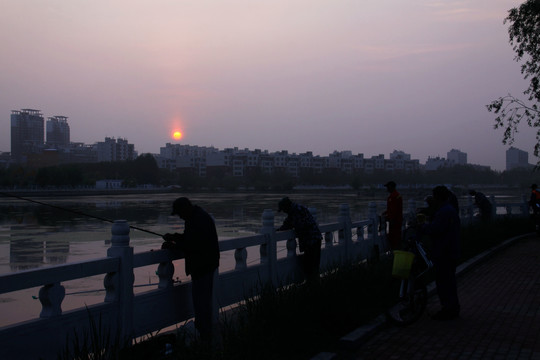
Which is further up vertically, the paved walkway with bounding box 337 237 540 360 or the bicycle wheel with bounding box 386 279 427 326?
the bicycle wheel with bounding box 386 279 427 326

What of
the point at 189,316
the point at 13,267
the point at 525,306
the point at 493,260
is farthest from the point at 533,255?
the point at 13,267

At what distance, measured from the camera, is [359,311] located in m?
7.36

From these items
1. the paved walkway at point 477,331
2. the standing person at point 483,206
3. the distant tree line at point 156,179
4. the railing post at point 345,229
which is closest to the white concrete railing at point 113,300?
the paved walkway at point 477,331

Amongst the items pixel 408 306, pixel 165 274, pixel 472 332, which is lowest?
pixel 472 332

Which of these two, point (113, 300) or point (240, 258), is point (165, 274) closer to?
point (113, 300)

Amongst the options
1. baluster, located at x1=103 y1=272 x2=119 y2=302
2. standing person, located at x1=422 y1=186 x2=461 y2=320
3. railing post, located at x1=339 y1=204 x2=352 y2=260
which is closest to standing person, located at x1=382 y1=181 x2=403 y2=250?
railing post, located at x1=339 y1=204 x2=352 y2=260

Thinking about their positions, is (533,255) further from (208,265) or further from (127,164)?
(127,164)

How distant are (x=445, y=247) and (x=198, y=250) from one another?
339cm

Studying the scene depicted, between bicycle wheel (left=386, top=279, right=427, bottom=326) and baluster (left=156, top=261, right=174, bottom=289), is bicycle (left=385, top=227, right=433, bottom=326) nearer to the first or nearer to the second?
bicycle wheel (left=386, top=279, right=427, bottom=326)

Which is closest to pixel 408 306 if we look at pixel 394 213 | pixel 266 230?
pixel 266 230

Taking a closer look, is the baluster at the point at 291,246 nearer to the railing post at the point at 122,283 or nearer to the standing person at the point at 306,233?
the standing person at the point at 306,233

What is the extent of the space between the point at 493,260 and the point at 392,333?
813cm

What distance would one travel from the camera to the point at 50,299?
489 centimetres

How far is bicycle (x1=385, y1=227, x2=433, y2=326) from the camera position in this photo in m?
7.21
